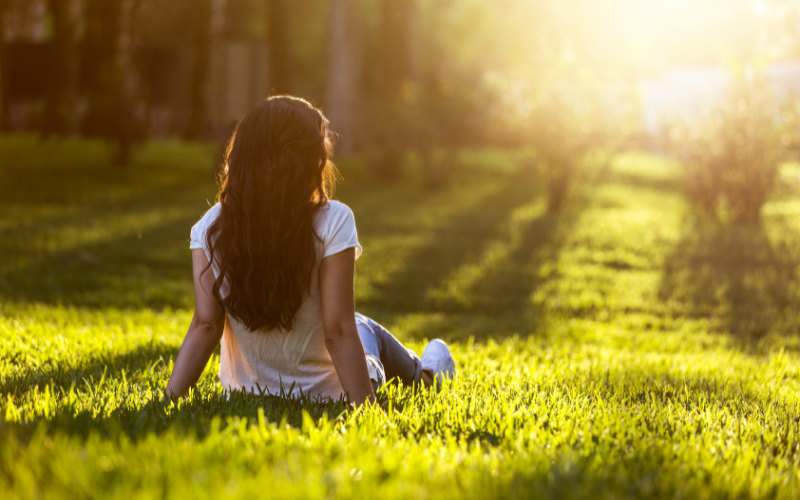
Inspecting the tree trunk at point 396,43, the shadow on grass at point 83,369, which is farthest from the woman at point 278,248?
the tree trunk at point 396,43

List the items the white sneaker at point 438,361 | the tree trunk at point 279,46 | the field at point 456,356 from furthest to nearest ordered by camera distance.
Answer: the tree trunk at point 279,46, the white sneaker at point 438,361, the field at point 456,356

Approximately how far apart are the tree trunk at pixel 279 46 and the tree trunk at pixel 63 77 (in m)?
5.06

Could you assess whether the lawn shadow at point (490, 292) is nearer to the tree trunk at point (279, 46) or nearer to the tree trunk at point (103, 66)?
the tree trunk at point (103, 66)

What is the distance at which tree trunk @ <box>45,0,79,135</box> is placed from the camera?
17875mm

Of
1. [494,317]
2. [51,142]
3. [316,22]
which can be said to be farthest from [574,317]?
[316,22]

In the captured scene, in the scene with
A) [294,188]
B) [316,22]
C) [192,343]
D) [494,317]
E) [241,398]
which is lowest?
[494,317]

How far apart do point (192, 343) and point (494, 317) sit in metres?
4.84

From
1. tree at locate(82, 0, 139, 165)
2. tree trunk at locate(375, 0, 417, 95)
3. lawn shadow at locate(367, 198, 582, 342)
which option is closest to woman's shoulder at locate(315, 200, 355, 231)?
lawn shadow at locate(367, 198, 582, 342)

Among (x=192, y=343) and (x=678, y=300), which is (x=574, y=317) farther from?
(x=192, y=343)

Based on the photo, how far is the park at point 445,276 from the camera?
2.40 m

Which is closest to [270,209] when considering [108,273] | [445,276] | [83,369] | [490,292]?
[83,369]

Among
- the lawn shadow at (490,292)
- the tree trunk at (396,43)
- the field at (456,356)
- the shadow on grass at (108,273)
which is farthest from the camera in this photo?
the tree trunk at (396,43)

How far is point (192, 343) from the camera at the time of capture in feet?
10.2

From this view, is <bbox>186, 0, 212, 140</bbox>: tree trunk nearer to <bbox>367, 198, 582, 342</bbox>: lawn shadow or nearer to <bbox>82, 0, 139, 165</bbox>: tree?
<bbox>82, 0, 139, 165</bbox>: tree
